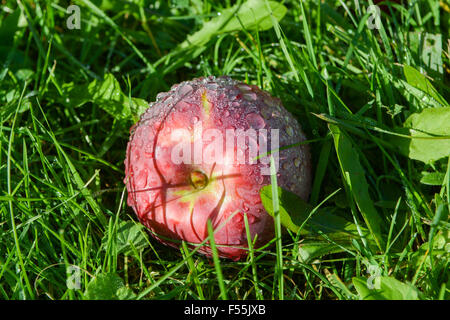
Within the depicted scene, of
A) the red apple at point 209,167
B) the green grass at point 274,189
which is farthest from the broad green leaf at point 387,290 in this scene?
the red apple at point 209,167

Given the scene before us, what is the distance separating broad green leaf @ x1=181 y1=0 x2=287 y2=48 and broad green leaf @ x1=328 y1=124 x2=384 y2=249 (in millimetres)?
745

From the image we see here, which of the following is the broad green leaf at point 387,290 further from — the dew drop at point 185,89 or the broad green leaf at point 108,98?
the broad green leaf at point 108,98

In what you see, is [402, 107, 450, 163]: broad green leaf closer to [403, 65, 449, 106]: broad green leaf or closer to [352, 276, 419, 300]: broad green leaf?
[403, 65, 449, 106]: broad green leaf

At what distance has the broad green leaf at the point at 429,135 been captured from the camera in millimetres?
1752

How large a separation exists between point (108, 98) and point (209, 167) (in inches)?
30.4

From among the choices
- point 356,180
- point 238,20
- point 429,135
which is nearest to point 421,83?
point 429,135

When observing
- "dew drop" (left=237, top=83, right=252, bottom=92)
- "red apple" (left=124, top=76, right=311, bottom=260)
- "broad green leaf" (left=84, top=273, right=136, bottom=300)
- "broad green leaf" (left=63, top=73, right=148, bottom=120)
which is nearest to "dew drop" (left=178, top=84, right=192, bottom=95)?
"red apple" (left=124, top=76, right=311, bottom=260)

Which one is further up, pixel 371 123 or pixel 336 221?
pixel 371 123

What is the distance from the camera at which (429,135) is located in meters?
1.80

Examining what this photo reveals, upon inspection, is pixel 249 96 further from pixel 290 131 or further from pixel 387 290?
pixel 387 290
